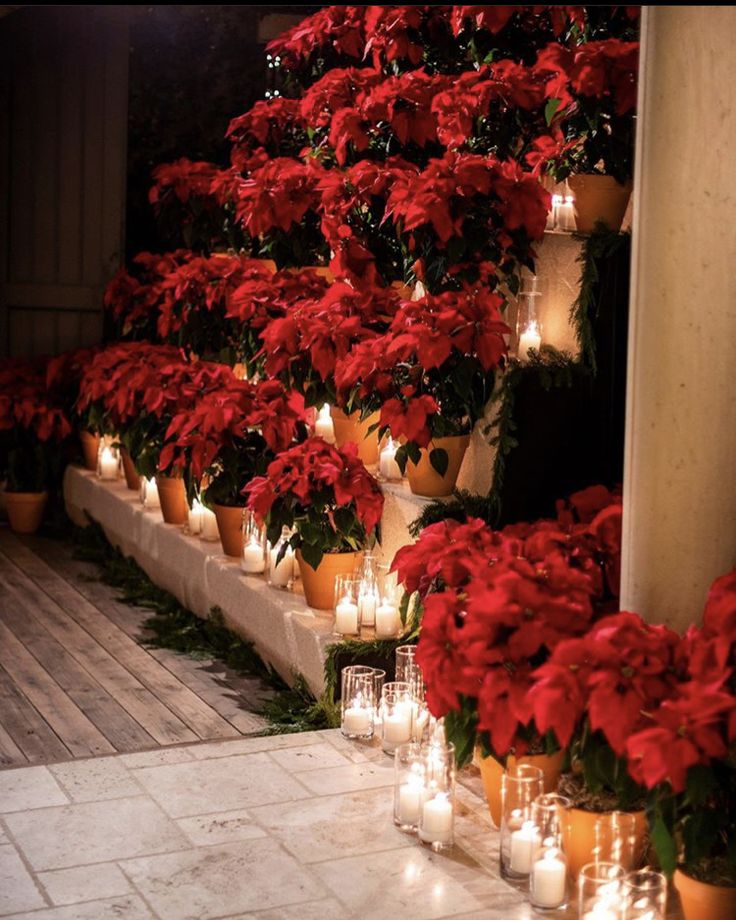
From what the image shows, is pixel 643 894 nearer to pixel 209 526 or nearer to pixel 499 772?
pixel 499 772

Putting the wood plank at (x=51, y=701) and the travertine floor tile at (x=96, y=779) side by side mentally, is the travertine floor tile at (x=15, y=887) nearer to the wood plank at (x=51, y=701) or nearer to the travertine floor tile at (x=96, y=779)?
the travertine floor tile at (x=96, y=779)

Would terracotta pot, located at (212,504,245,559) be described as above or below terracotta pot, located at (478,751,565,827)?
above

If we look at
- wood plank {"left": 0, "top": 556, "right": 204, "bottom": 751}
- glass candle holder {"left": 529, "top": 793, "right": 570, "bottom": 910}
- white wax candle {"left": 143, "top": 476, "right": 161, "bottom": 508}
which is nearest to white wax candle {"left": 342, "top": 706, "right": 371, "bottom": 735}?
wood plank {"left": 0, "top": 556, "right": 204, "bottom": 751}

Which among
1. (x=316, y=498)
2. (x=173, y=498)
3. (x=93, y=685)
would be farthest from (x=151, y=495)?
(x=316, y=498)

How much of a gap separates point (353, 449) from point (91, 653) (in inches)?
50.3

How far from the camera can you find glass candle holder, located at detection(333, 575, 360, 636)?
443cm

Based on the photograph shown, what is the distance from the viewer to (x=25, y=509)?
22.7 ft

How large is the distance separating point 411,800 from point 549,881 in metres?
0.49

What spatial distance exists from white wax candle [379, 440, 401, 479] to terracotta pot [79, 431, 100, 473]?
2.48 metres

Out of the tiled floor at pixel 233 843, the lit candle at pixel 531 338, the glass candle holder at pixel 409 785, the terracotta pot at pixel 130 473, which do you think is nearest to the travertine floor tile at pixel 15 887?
the tiled floor at pixel 233 843

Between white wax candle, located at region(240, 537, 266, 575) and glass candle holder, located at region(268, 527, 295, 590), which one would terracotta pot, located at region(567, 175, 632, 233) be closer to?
glass candle holder, located at region(268, 527, 295, 590)

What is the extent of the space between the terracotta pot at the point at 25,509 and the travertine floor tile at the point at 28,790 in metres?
3.22

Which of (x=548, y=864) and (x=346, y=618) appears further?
(x=346, y=618)

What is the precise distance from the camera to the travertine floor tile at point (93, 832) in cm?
329
